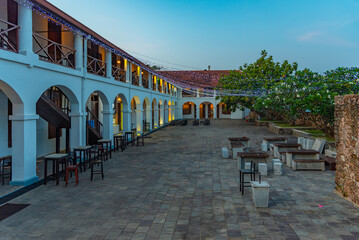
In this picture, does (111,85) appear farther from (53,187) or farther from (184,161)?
(53,187)

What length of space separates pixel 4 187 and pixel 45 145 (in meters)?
5.43

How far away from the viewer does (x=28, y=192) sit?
6.93 m

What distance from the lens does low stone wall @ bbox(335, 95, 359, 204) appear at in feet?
19.6

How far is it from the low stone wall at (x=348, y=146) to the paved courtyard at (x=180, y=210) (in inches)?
13.2

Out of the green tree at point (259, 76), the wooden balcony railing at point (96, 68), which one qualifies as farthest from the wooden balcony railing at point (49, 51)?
the green tree at point (259, 76)

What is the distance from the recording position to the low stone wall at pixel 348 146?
5.97 m

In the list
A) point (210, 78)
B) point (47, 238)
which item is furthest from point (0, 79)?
point (210, 78)

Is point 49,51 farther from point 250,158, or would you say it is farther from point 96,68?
point 250,158

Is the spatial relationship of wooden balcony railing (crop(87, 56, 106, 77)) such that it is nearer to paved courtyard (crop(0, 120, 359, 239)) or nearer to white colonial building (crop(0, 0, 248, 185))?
white colonial building (crop(0, 0, 248, 185))

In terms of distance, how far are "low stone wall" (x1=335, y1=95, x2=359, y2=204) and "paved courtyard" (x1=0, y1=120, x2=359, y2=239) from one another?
336 mm

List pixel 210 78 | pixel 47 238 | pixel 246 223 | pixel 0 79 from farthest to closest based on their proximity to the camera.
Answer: pixel 210 78 < pixel 0 79 < pixel 246 223 < pixel 47 238

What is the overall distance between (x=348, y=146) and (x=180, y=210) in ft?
14.5

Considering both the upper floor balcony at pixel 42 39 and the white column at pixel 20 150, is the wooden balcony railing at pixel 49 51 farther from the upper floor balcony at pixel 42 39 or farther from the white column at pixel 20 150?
the white column at pixel 20 150

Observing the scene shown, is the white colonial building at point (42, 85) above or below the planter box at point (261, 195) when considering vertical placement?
above
